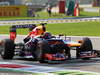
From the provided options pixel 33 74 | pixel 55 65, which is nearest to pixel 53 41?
pixel 55 65

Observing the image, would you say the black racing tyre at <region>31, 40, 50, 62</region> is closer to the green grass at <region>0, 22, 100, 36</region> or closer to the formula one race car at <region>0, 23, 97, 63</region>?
the formula one race car at <region>0, 23, 97, 63</region>

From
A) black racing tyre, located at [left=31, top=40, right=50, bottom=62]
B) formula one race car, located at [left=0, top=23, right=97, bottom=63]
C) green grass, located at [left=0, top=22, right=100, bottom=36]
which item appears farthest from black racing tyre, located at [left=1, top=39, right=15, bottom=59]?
green grass, located at [left=0, top=22, right=100, bottom=36]

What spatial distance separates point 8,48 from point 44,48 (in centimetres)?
177

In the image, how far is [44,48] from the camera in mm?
13109

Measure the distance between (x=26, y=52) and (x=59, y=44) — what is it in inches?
55.7

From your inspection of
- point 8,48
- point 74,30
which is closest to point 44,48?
point 8,48

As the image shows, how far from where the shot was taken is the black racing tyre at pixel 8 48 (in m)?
14.3

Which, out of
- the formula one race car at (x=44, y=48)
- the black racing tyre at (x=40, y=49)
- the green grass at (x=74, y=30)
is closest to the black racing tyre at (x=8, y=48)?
the formula one race car at (x=44, y=48)

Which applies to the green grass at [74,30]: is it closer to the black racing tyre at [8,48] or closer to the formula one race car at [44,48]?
the formula one race car at [44,48]

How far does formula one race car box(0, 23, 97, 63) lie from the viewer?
13.1m

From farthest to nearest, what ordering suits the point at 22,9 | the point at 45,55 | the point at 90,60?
1. the point at 22,9
2. the point at 90,60
3. the point at 45,55

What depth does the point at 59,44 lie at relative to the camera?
1354 cm

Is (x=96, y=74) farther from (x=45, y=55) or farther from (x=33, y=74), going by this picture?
(x=45, y=55)

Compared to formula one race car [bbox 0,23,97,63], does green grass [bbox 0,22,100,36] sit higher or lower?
lower
